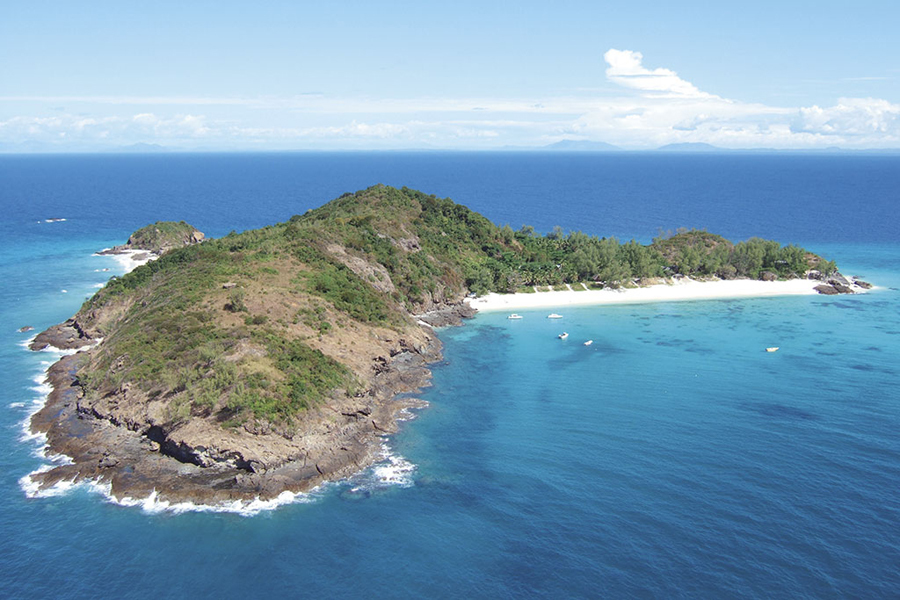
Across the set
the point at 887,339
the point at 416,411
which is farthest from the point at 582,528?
the point at 887,339

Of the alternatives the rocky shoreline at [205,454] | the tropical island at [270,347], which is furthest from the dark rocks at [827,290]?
the rocky shoreline at [205,454]

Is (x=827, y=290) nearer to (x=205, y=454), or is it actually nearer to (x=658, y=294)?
(x=658, y=294)

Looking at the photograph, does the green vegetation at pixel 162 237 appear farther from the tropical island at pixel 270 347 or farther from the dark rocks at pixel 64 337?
the dark rocks at pixel 64 337

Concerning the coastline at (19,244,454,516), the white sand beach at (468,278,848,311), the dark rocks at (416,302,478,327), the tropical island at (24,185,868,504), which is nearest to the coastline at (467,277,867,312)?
the white sand beach at (468,278,848,311)

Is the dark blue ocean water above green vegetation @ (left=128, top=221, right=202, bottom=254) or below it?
below

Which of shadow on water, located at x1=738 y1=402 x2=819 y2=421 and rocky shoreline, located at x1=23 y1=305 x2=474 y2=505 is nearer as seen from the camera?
rocky shoreline, located at x1=23 y1=305 x2=474 y2=505

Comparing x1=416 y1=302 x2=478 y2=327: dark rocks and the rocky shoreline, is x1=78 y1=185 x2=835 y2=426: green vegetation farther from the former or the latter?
the rocky shoreline

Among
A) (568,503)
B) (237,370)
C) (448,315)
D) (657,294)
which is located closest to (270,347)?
(237,370)
